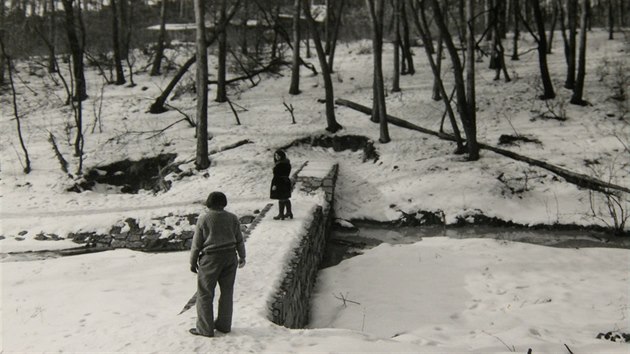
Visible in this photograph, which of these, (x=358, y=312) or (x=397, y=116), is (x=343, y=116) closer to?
(x=397, y=116)

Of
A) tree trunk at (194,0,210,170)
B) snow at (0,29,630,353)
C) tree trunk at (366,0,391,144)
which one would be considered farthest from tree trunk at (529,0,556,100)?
tree trunk at (194,0,210,170)

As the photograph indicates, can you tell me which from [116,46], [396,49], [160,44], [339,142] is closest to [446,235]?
[339,142]

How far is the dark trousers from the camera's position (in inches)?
187

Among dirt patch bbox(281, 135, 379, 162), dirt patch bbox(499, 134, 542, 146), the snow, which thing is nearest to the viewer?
the snow

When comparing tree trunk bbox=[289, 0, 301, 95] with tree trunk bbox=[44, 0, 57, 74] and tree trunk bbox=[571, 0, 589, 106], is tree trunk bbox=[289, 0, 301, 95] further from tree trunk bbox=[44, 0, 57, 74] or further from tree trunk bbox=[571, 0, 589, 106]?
tree trunk bbox=[571, 0, 589, 106]

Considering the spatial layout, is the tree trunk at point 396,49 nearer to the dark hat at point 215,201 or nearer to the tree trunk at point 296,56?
the tree trunk at point 296,56

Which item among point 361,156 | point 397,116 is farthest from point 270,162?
point 397,116

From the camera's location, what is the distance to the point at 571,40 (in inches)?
645

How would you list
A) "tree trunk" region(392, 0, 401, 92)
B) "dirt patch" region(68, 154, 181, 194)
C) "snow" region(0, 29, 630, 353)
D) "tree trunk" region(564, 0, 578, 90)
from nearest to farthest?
"snow" region(0, 29, 630, 353) < "dirt patch" region(68, 154, 181, 194) < "tree trunk" region(564, 0, 578, 90) < "tree trunk" region(392, 0, 401, 92)

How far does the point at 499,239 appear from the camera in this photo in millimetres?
10523

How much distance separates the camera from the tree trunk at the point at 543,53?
16250 millimetres

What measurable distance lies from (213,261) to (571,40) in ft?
53.8

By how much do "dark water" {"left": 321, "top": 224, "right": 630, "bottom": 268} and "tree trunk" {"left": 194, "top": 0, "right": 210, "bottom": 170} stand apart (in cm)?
457

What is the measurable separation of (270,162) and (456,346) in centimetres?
904
